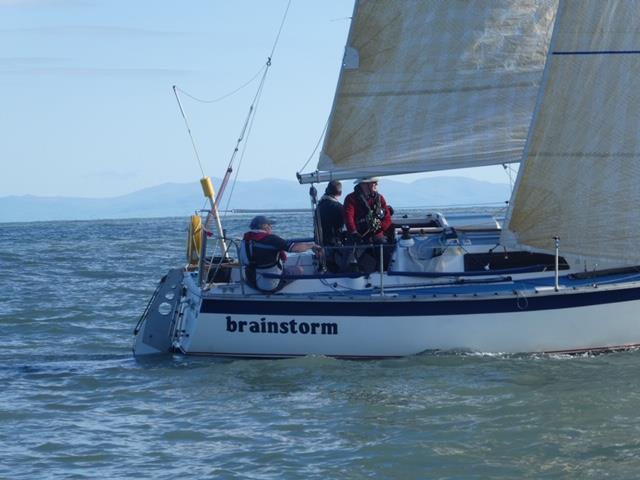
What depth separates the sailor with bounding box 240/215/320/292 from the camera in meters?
16.0

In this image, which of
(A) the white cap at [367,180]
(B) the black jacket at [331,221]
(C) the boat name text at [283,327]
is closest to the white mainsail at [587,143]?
(A) the white cap at [367,180]

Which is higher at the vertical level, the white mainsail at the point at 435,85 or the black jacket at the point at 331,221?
the white mainsail at the point at 435,85

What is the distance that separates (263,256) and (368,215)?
1417 mm

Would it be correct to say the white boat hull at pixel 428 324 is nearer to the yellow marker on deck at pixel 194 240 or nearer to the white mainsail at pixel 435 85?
the white mainsail at pixel 435 85

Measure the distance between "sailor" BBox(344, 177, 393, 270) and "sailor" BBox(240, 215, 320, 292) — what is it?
602 millimetres

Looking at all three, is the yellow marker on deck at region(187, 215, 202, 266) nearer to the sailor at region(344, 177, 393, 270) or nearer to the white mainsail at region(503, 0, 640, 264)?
the sailor at region(344, 177, 393, 270)

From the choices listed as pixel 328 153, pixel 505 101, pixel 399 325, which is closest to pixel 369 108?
pixel 328 153

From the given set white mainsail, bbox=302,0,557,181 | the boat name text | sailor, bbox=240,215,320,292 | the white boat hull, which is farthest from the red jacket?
the boat name text

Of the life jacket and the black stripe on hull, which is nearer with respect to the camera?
the black stripe on hull

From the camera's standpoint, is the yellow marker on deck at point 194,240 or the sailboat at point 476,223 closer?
the sailboat at point 476,223

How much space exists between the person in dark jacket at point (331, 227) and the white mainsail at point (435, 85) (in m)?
0.44

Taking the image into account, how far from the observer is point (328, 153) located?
16.5 m

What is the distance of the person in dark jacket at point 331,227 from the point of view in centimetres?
1644

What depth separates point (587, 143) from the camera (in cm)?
1548
